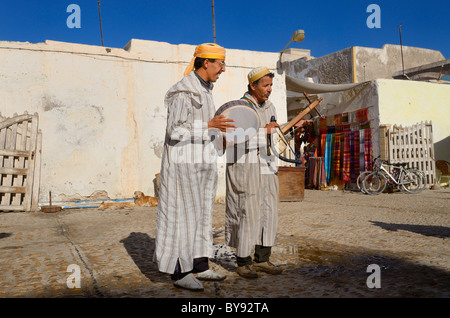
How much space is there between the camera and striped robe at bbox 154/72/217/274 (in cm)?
254

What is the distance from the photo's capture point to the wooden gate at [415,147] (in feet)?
36.8

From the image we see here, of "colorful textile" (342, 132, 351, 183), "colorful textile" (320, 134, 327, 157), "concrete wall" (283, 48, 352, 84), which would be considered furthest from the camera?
"concrete wall" (283, 48, 352, 84)

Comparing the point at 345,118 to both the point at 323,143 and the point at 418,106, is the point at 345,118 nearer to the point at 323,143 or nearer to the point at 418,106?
the point at 323,143

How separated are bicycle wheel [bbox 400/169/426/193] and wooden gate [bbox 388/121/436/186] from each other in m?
0.54

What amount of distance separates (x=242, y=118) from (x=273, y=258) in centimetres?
131

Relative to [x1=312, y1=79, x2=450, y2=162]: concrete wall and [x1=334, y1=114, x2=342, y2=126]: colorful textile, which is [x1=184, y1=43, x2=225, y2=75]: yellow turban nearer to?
[x1=312, y1=79, x2=450, y2=162]: concrete wall

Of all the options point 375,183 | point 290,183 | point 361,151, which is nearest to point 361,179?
point 375,183

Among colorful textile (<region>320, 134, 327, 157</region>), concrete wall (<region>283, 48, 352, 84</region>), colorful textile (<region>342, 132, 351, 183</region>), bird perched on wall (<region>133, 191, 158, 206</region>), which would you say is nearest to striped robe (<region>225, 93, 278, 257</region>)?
bird perched on wall (<region>133, 191, 158, 206</region>)

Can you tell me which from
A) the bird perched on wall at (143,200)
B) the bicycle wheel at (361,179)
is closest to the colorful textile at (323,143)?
the bicycle wheel at (361,179)

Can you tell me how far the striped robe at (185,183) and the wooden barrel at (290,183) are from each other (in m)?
6.06

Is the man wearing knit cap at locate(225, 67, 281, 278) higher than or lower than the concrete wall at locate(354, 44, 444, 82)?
lower
